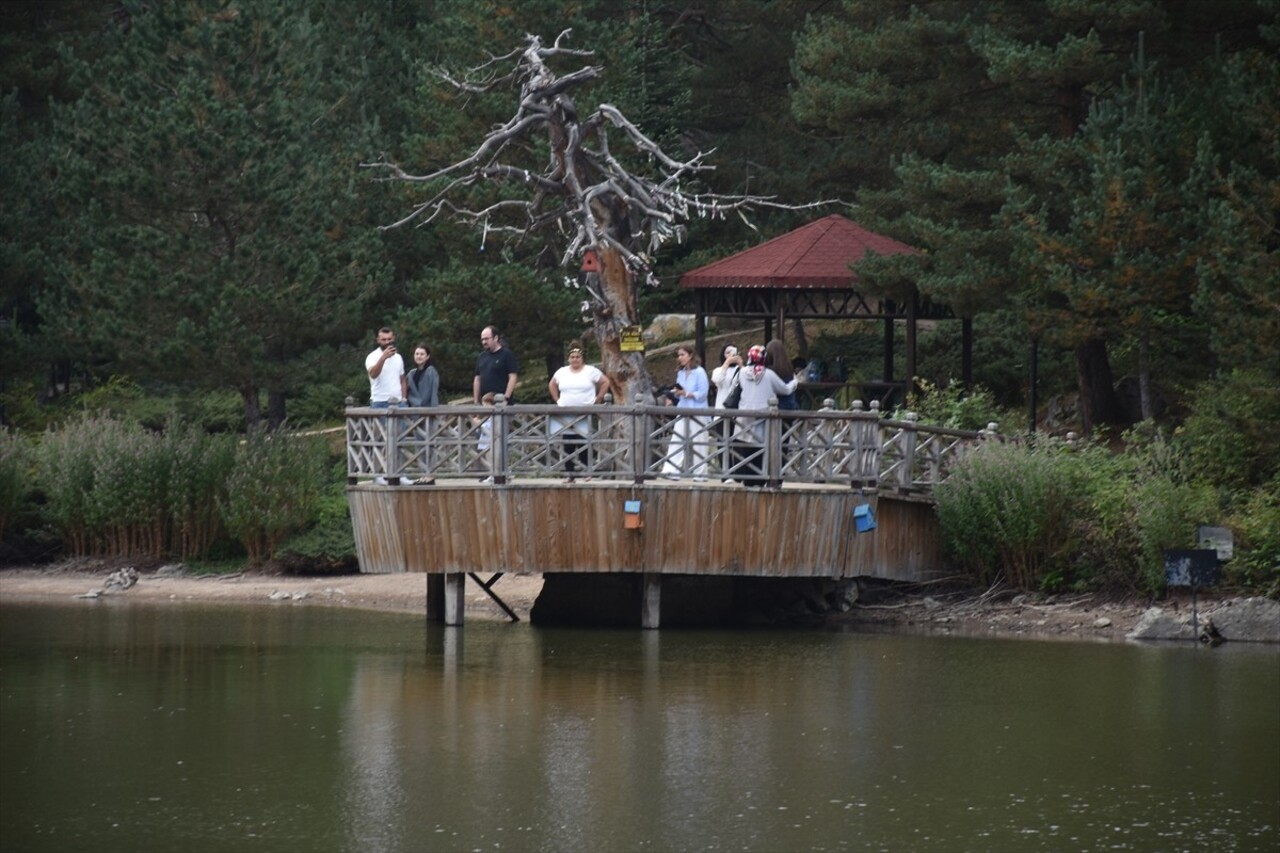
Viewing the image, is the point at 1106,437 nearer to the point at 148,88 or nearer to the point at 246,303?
the point at 246,303

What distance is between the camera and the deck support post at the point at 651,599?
20641 mm

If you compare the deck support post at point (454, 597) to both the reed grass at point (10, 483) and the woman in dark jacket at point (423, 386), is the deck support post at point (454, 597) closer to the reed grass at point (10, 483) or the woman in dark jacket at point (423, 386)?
the woman in dark jacket at point (423, 386)

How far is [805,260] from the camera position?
92.1 feet

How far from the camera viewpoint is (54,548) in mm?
26344

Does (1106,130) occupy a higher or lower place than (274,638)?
higher

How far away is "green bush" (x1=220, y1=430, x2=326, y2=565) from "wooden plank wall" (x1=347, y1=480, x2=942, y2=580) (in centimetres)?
517

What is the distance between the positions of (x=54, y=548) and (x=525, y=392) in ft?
38.6

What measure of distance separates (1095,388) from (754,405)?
28.1 ft

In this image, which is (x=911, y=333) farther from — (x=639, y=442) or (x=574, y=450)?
(x=639, y=442)

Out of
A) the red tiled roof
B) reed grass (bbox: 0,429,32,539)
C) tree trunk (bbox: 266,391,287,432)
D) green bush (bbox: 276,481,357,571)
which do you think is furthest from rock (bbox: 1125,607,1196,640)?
tree trunk (bbox: 266,391,287,432)

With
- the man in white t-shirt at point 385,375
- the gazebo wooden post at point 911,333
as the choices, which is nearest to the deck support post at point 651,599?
the man in white t-shirt at point 385,375

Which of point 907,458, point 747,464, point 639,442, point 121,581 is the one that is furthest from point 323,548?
point 907,458

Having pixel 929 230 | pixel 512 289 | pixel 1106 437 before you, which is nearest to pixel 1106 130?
pixel 929 230

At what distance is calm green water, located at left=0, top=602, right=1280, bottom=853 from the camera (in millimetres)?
11898
